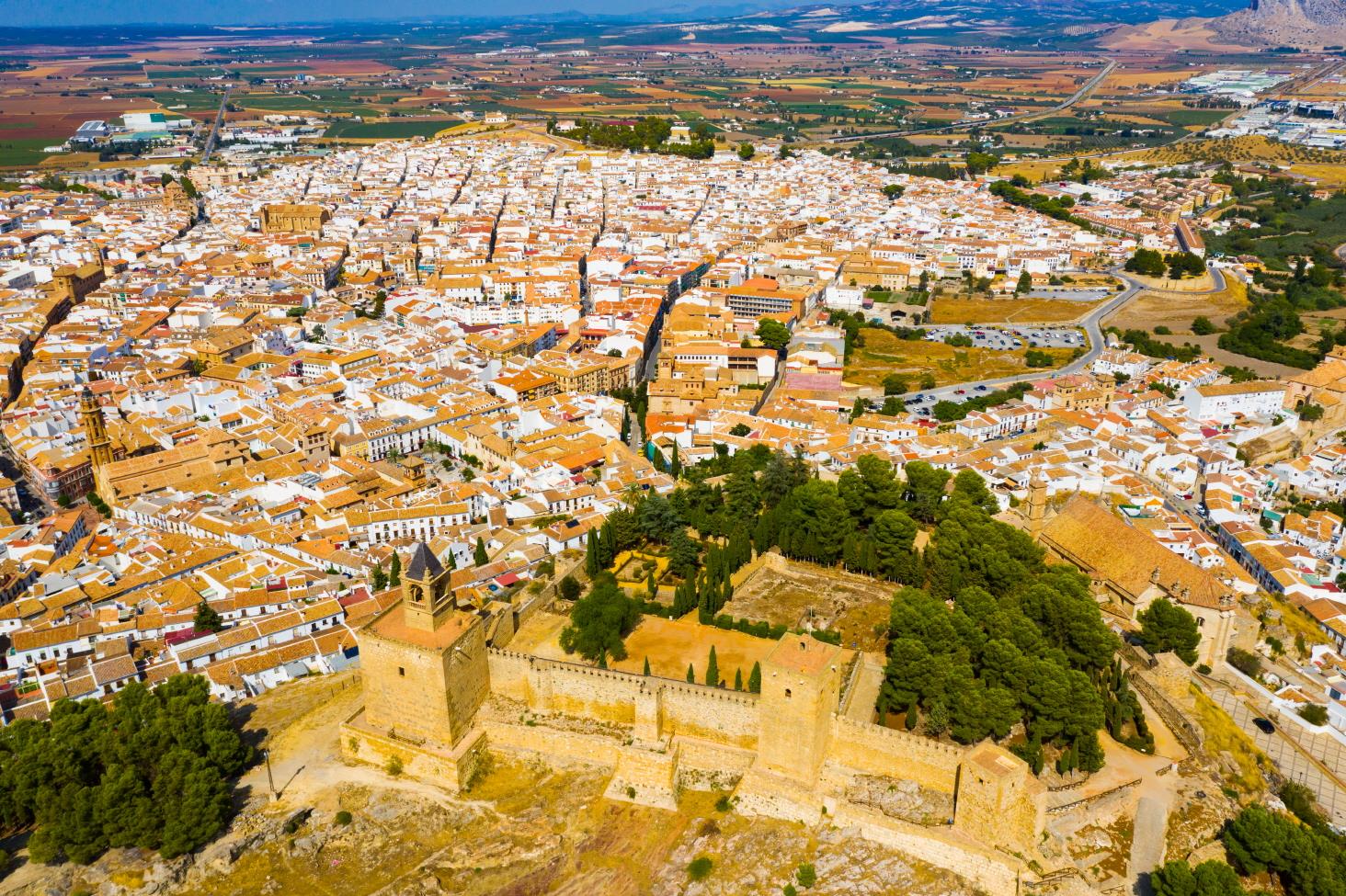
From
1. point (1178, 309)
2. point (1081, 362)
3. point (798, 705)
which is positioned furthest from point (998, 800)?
point (1178, 309)

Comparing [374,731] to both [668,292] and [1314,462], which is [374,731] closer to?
[1314,462]

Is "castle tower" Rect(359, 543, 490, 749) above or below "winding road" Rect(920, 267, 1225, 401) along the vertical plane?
above

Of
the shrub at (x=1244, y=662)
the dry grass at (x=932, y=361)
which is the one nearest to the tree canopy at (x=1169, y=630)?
the shrub at (x=1244, y=662)

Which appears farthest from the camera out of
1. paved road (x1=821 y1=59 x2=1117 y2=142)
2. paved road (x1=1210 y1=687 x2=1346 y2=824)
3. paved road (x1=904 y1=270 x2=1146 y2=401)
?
paved road (x1=821 y1=59 x2=1117 y2=142)

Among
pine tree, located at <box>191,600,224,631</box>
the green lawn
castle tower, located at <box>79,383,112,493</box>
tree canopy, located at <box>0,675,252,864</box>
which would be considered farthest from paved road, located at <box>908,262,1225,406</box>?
the green lawn

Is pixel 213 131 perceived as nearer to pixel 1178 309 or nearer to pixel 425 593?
pixel 1178 309

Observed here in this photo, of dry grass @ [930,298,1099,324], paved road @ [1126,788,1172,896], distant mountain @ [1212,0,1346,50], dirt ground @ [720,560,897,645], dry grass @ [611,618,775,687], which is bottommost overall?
dry grass @ [930,298,1099,324]

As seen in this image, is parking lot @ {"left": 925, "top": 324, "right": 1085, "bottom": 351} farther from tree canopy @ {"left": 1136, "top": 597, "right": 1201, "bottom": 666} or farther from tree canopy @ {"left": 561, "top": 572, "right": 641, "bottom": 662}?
tree canopy @ {"left": 561, "top": 572, "right": 641, "bottom": 662}
